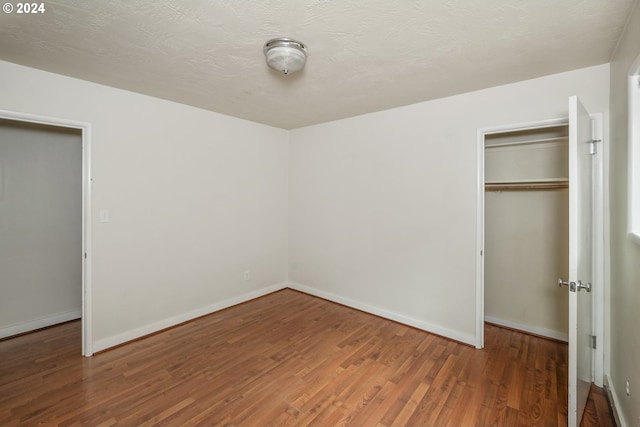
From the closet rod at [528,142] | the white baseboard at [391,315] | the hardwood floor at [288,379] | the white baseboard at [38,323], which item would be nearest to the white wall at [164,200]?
the hardwood floor at [288,379]

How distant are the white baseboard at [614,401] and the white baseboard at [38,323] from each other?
16.6 feet

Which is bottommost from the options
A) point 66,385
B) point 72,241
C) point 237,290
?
point 66,385

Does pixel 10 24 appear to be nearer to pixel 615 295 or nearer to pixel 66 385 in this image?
pixel 66 385

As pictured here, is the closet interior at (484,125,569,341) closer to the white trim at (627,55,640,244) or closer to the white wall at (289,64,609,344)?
the white wall at (289,64,609,344)

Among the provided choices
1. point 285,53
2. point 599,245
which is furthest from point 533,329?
point 285,53

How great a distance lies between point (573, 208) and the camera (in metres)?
1.66

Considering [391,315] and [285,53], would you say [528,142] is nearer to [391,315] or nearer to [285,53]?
[391,315]

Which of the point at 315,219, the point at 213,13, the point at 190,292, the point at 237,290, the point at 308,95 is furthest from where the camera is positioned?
the point at 315,219

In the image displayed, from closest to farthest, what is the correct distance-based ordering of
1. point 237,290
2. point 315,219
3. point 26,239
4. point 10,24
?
point 10,24 → point 26,239 → point 237,290 → point 315,219

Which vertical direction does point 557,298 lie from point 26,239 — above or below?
below

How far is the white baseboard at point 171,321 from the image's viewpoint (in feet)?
8.96

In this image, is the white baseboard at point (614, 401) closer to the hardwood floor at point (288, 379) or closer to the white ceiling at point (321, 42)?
the hardwood floor at point (288, 379)

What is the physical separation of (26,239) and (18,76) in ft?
5.93

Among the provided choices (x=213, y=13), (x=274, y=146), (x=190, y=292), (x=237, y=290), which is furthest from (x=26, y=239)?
(x=213, y=13)
